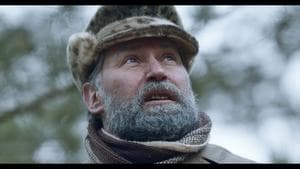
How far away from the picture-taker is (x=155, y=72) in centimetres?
283

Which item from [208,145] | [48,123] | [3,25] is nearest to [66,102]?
[48,123]

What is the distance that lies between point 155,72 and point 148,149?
A: 1.00 feet

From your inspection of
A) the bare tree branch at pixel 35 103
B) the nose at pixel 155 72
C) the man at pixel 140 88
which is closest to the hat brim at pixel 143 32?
the man at pixel 140 88

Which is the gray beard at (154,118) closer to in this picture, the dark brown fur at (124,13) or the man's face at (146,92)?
the man's face at (146,92)

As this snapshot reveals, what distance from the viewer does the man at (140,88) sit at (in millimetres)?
2732

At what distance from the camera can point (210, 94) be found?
4.01 meters

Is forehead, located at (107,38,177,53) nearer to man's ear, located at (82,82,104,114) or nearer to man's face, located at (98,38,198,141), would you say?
man's face, located at (98,38,198,141)

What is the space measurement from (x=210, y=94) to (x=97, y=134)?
118 centimetres

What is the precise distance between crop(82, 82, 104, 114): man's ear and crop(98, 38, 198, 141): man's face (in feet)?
0.13

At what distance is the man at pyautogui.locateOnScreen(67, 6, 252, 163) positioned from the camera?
8.96 ft

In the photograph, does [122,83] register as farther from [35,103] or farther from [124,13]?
[35,103]

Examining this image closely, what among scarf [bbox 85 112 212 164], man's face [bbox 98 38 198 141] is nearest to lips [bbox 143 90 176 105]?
man's face [bbox 98 38 198 141]

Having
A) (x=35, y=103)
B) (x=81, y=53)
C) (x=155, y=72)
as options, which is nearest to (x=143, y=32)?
(x=155, y=72)

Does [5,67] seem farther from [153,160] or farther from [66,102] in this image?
[153,160]
